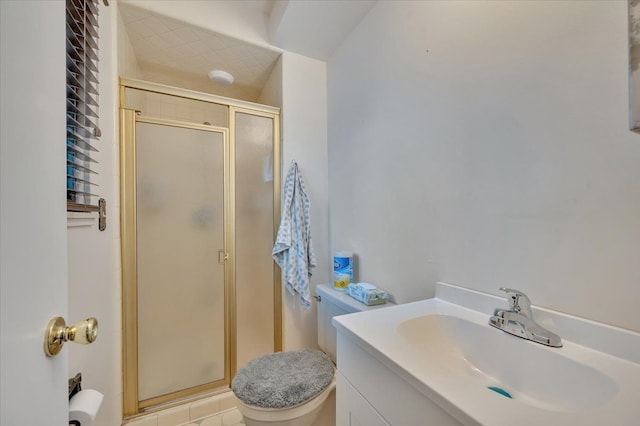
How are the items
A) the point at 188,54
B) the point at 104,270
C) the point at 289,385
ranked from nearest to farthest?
1. the point at 289,385
2. the point at 104,270
3. the point at 188,54

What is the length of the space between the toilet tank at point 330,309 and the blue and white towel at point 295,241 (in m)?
0.18

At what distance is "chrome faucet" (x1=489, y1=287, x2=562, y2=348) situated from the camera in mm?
634

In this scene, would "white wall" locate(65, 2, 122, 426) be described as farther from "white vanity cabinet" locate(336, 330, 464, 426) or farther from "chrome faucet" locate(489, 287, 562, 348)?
"chrome faucet" locate(489, 287, 562, 348)

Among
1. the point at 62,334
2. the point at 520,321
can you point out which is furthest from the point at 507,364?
the point at 62,334

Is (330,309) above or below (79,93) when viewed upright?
below

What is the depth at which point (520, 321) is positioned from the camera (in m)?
0.68

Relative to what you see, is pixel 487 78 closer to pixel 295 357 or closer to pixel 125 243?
pixel 295 357

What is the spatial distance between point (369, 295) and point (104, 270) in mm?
1235

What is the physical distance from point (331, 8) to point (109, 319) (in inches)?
77.2

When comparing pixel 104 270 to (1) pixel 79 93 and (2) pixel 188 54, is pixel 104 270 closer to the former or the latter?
(1) pixel 79 93

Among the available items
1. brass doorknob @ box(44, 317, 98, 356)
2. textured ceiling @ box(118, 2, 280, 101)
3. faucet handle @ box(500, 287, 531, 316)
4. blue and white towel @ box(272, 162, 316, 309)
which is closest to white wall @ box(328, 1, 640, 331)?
faucet handle @ box(500, 287, 531, 316)

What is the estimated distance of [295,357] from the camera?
1.27m

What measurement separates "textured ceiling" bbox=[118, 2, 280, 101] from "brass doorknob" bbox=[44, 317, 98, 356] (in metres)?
1.68

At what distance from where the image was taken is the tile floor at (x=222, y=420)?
1.43 m
